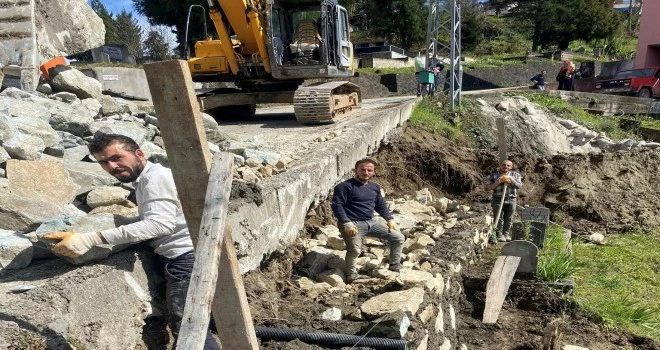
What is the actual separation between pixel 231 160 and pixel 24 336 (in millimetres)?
1146

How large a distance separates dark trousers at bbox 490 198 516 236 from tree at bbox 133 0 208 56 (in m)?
21.6

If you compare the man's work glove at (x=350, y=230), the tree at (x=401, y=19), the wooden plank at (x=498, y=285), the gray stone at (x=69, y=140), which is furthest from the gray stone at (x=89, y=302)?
the tree at (x=401, y=19)

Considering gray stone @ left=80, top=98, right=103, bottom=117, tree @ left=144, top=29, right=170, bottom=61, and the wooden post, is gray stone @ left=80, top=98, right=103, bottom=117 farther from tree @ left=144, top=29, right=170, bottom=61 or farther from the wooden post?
tree @ left=144, top=29, right=170, bottom=61

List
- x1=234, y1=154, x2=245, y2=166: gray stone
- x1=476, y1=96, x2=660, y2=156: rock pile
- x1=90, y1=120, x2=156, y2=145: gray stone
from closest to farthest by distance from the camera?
x1=90, y1=120, x2=156, y2=145: gray stone, x1=234, y1=154, x2=245, y2=166: gray stone, x1=476, y1=96, x2=660, y2=156: rock pile

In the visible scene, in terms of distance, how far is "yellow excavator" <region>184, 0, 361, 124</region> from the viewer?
32.3 feet

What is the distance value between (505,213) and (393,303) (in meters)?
5.10

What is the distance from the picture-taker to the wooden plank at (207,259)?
196 centimetres

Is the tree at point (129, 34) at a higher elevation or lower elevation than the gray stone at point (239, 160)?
higher

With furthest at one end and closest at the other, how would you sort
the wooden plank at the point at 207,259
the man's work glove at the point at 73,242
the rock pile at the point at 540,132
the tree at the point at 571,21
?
the tree at the point at 571,21, the rock pile at the point at 540,132, the man's work glove at the point at 73,242, the wooden plank at the point at 207,259

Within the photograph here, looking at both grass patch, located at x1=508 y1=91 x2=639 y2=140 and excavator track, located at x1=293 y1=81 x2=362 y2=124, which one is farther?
grass patch, located at x1=508 y1=91 x2=639 y2=140

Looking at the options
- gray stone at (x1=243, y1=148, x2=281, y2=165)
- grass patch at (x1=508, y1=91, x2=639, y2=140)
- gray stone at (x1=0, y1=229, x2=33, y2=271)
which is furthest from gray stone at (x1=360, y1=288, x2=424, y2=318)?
grass patch at (x1=508, y1=91, x2=639, y2=140)

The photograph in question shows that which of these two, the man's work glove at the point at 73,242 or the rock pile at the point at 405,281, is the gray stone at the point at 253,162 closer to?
the rock pile at the point at 405,281

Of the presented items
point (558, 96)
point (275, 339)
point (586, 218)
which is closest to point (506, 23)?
point (558, 96)

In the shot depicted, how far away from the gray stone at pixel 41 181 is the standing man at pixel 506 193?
19.8 ft
